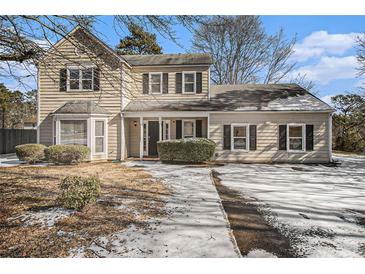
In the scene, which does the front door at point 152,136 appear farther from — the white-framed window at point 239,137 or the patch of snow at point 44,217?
the patch of snow at point 44,217

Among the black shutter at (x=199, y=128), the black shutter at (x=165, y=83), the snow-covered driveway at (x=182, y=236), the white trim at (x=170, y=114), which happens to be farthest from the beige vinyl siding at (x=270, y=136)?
the snow-covered driveway at (x=182, y=236)

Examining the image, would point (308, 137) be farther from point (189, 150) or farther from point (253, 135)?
point (189, 150)

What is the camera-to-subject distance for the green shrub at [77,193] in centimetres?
432

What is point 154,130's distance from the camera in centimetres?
1392

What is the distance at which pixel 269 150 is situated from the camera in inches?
483

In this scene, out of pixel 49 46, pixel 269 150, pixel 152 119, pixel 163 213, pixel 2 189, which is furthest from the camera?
pixel 152 119

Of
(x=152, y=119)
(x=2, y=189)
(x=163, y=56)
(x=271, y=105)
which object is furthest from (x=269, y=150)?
(x=2, y=189)

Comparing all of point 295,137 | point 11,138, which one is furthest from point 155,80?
point 11,138

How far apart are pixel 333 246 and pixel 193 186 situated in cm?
385

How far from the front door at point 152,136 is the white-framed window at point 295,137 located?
6.87 metres
